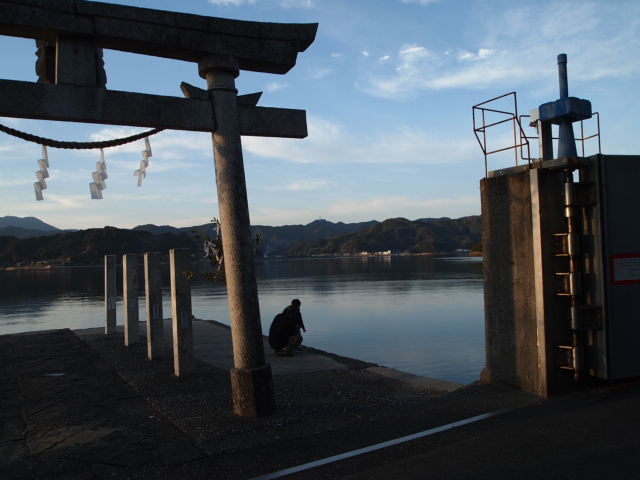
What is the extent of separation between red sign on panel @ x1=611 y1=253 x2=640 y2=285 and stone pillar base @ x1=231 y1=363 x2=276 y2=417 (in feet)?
14.9

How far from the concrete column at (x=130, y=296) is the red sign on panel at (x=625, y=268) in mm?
10810

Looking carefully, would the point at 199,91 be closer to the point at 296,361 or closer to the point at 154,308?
the point at 154,308

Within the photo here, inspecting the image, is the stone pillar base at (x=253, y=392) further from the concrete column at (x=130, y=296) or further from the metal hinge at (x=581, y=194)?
the concrete column at (x=130, y=296)

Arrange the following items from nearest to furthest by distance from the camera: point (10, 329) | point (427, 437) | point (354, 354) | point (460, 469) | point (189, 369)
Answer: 1. point (460, 469)
2. point (427, 437)
3. point (189, 369)
4. point (354, 354)
5. point (10, 329)

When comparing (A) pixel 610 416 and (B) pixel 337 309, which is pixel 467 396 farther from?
(B) pixel 337 309

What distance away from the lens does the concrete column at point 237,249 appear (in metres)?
7.10

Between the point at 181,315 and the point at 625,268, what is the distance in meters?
7.36

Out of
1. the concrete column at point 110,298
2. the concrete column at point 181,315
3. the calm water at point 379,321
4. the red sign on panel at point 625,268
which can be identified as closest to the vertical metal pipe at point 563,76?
the red sign on panel at point 625,268

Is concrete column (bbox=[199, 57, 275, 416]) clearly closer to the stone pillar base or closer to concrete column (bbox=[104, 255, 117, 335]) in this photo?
the stone pillar base

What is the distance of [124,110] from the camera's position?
668 cm

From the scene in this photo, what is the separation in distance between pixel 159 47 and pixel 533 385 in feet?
21.2

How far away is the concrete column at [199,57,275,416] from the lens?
7102mm

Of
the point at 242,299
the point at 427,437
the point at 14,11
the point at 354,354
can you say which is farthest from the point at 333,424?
the point at 354,354

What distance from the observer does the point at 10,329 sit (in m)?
29.3
